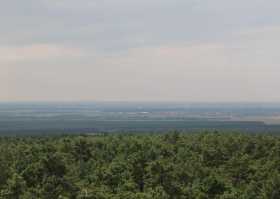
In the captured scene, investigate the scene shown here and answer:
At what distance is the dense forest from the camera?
58219 mm

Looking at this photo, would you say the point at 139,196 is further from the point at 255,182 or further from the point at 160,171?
the point at 255,182

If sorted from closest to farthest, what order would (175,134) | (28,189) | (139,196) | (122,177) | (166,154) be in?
(139,196), (28,189), (122,177), (166,154), (175,134)

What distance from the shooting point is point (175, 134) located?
10456 cm

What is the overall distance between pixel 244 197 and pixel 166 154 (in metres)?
24.1

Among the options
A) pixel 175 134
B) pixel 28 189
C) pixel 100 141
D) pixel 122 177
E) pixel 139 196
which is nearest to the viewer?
pixel 139 196

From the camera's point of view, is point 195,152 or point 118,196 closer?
point 118,196

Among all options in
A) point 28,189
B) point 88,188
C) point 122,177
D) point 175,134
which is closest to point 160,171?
point 122,177

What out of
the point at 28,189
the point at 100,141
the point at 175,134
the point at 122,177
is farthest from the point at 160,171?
the point at 175,134

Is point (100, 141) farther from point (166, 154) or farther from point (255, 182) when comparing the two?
point (255, 182)

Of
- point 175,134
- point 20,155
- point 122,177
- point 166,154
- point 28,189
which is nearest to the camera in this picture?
point 28,189

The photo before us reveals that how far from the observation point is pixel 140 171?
6738 centimetres

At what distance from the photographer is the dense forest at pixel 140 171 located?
2292 inches

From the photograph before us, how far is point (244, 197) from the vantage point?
58406mm

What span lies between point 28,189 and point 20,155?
52.3 feet
